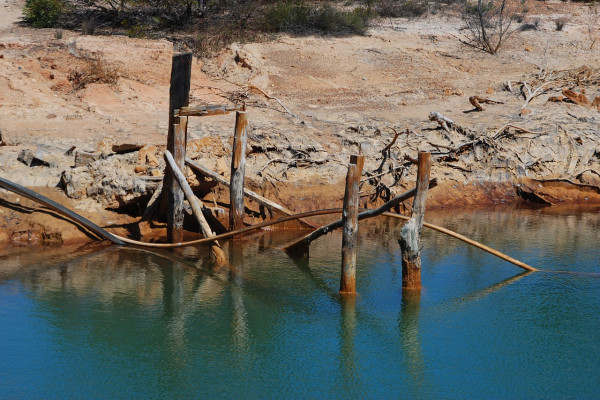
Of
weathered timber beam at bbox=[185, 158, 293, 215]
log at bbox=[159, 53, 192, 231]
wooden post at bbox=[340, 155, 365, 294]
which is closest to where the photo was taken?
wooden post at bbox=[340, 155, 365, 294]

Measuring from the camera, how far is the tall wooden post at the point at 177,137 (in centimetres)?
937

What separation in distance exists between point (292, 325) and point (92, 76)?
A: 26.7ft

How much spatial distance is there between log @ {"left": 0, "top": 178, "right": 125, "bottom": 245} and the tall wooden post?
31.1 inches

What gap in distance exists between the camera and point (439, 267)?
9.80 metres

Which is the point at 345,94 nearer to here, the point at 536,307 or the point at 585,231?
the point at 585,231

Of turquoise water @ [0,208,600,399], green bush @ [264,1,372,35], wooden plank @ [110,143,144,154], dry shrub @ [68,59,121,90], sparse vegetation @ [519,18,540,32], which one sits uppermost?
sparse vegetation @ [519,18,540,32]

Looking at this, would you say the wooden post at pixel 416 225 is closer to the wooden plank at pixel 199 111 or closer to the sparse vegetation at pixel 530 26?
the wooden plank at pixel 199 111

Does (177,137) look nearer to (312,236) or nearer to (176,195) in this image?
(176,195)

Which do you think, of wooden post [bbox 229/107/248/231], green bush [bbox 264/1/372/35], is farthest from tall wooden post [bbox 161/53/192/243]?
green bush [bbox 264/1/372/35]

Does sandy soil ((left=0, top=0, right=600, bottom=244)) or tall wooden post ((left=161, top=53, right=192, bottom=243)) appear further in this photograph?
sandy soil ((left=0, top=0, right=600, bottom=244))

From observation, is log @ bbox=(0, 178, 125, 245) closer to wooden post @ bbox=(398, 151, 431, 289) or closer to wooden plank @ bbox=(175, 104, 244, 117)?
wooden plank @ bbox=(175, 104, 244, 117)

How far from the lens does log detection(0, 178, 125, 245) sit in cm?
930

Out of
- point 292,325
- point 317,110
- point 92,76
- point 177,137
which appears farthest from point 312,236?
point 92,76

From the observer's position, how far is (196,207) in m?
9.25
